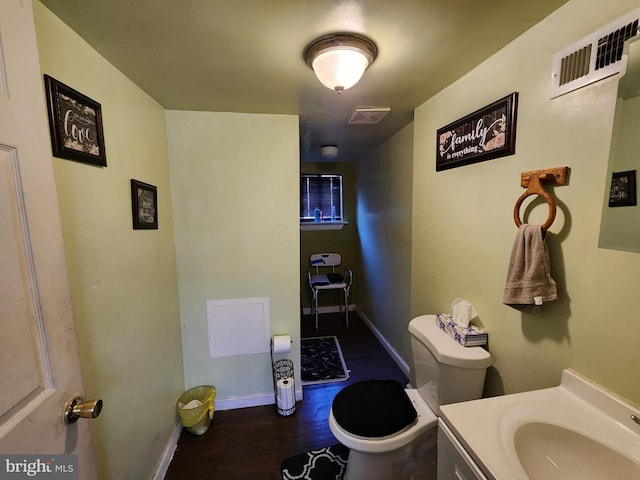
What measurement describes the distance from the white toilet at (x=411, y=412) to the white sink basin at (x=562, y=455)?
380mm

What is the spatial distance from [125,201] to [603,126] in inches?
74.1

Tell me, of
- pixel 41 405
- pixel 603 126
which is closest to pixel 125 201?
pixel 41 405

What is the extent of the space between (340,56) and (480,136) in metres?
0.77

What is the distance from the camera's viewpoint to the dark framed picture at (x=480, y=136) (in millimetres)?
1113

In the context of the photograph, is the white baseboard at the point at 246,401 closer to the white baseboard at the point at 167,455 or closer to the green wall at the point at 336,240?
the white baseboard at the point at 167,455

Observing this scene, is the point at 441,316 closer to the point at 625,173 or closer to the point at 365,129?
the point at 625,173

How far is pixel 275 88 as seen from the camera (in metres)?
1.44

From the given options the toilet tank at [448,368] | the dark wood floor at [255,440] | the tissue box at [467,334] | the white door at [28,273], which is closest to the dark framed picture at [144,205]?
the white door at [28,273]

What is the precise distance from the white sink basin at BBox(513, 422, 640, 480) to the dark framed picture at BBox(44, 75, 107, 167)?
69.1 inches

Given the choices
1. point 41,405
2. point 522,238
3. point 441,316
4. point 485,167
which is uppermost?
point 485,167

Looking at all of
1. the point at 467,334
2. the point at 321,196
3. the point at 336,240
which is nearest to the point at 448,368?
the point at 467,334

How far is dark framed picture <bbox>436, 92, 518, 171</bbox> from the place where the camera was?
1.11 meters

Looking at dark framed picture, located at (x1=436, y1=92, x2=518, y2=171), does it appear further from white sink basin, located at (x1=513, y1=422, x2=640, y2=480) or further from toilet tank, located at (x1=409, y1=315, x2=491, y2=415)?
white sink basin, located at (x1=513, y1=422, x2=640, y2=480)

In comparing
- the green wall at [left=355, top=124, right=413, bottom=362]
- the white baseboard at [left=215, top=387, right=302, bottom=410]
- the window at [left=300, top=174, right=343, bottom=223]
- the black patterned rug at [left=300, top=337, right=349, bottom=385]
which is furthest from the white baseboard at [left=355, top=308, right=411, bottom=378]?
the window at [left=300, top=174, right=343, bottom=223]
